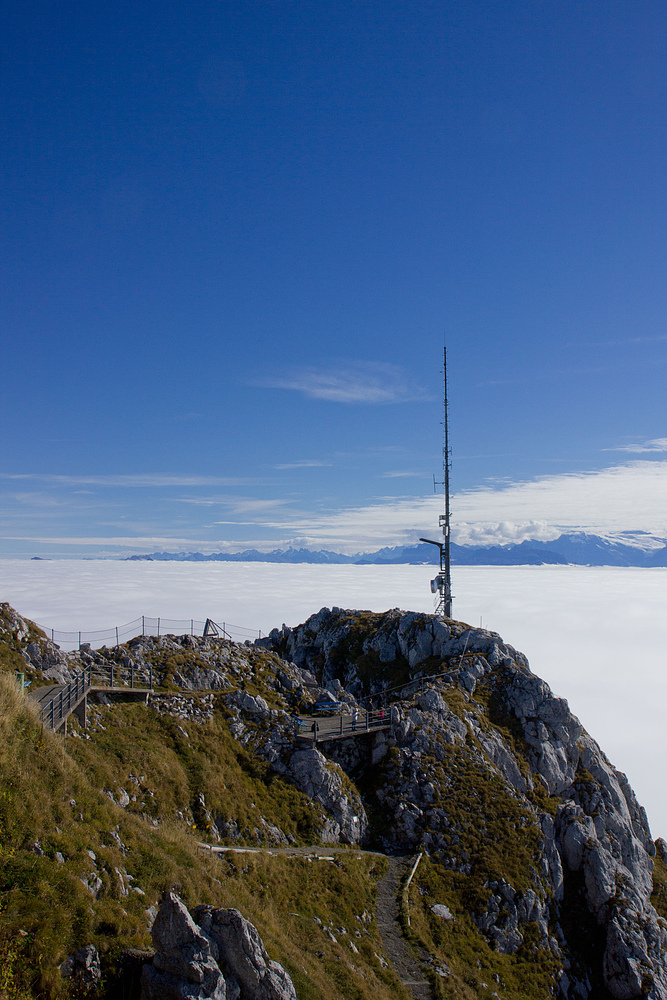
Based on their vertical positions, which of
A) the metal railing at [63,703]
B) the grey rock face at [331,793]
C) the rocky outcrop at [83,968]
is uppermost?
the metal railing at [63,703]

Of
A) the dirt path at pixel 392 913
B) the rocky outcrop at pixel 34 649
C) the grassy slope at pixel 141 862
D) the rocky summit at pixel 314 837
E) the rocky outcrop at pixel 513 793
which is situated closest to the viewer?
the grassy slope at pixel 141 862

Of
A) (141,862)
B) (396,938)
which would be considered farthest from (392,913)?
(141,862)

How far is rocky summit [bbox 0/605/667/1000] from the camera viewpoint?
14727 millimetres

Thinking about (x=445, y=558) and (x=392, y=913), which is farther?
(x=445, y=558)

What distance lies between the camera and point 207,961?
13.9 m

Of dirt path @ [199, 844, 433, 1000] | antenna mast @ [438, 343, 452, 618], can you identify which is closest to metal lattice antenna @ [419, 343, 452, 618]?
antenna mast @ [438, 343, 452, 618]

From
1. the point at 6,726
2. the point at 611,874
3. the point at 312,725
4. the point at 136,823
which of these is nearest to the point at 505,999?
the point at 611,874

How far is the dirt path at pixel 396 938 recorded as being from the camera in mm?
23984

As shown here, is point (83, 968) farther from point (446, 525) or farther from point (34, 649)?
point (446, 525)

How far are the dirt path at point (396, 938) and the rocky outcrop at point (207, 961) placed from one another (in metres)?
12.2

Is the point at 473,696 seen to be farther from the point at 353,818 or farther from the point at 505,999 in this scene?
the point at 505,999

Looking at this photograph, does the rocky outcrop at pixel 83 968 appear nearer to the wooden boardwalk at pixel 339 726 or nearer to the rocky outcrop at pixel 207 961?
the rocky outcrop at pixel 207 961

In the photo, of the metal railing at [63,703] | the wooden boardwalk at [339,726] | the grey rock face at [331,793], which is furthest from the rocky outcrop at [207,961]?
the wooden boardwalk at [339,726]

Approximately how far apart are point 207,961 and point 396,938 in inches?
669
